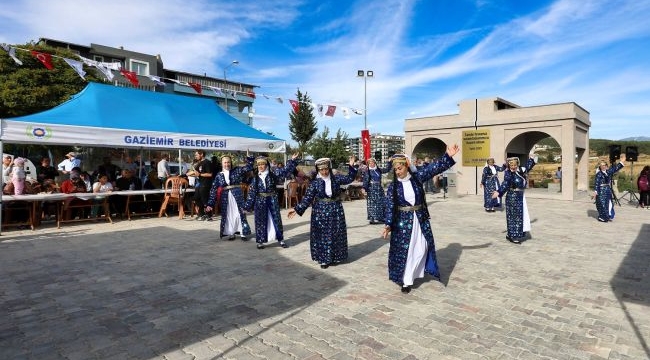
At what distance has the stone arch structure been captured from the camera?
1867 cm

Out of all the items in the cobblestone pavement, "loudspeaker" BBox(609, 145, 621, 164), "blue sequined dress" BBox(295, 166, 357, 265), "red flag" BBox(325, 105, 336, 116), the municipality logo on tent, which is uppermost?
"red flag" BBox(325, 105, 336, 116)

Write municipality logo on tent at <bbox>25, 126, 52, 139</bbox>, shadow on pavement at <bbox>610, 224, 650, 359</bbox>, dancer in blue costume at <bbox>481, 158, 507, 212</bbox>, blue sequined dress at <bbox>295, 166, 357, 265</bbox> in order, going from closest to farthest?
shadow on pavement at <bbox>610, 224, 650, 359</bbox>
blue sequined dress at <bbox>295, 166, 357, 265</bbox>
municipality logo on tent at <bbox>25, 126, 52, 139</bbox>
dancer in blue costume at <bbox>481, 158, 507, 212</bbox>

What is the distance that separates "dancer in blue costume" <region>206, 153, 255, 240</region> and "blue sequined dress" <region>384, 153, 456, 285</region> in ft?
13.1

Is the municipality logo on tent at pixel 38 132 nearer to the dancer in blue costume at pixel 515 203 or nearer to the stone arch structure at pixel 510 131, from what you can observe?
the dancer in blue costume at pixel 515 203

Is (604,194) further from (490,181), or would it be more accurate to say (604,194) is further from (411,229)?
(411,229)

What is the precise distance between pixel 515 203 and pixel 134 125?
9926 millimetres

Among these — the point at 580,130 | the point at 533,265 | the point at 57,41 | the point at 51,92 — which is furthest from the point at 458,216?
the point at 57,41

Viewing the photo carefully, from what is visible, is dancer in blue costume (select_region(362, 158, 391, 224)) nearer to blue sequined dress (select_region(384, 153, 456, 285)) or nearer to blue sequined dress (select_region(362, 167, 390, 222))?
blue sequined dress (select_region(362, 167, 390, 222))

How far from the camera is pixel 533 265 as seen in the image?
6.03 m

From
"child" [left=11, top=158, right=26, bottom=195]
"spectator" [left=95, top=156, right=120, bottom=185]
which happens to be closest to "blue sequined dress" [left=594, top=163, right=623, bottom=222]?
"spectator" [left=95, top=156, right=120, bottom=185]

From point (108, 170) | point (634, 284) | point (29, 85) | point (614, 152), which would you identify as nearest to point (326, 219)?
point (634, 284)

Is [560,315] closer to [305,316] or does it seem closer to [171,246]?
A: [305,316]

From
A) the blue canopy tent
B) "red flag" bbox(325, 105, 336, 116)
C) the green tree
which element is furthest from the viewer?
the green tree

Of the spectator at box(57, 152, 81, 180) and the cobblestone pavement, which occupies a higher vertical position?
the spectator at box(57, 152, 81, 180)
